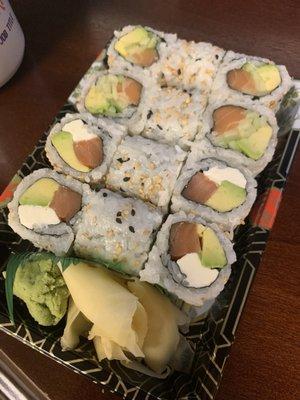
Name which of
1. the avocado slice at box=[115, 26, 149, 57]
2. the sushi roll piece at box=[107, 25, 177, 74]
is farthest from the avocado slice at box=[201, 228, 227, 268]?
the avocado slice at box=[115, 26, 149, 57]

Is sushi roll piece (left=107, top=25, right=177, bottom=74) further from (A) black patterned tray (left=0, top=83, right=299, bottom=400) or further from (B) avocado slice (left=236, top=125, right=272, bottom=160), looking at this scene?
(A) black patterned tray (left=0, top=83, right=299, bottom=400)

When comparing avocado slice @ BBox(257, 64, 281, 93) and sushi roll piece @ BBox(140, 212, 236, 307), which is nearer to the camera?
sushi roll piece @ BBox(140, 212, 236, 307)

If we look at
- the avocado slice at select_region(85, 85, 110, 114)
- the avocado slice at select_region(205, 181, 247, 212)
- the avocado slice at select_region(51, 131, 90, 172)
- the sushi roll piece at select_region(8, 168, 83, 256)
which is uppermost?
the avocado slice at select_region(85, 85, 110, 114)

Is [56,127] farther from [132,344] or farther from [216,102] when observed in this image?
[132,344]

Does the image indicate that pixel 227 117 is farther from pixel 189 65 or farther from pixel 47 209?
pixel 47 209

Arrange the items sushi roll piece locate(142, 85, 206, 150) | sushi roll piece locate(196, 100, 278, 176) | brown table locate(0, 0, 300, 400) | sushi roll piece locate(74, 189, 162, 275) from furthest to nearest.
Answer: sushi roll piece locate(142, 85, 206, 150)
sushi roll piece locate(196, 100, 278, 176)
sushi roll piece locate(74, 189, 162, 275)
brown table locate(0, 0, 300, 400)

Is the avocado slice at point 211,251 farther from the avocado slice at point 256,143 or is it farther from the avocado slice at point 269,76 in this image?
the avocado slice at point 269,76

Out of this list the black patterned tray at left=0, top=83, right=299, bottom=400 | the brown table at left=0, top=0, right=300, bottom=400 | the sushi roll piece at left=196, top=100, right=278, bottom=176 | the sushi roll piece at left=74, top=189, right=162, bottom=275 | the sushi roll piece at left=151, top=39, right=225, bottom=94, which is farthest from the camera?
the sushi roll piece at left=151, top=39, right=225, bottom=94

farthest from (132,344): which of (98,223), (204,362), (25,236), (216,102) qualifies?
(216,102)
